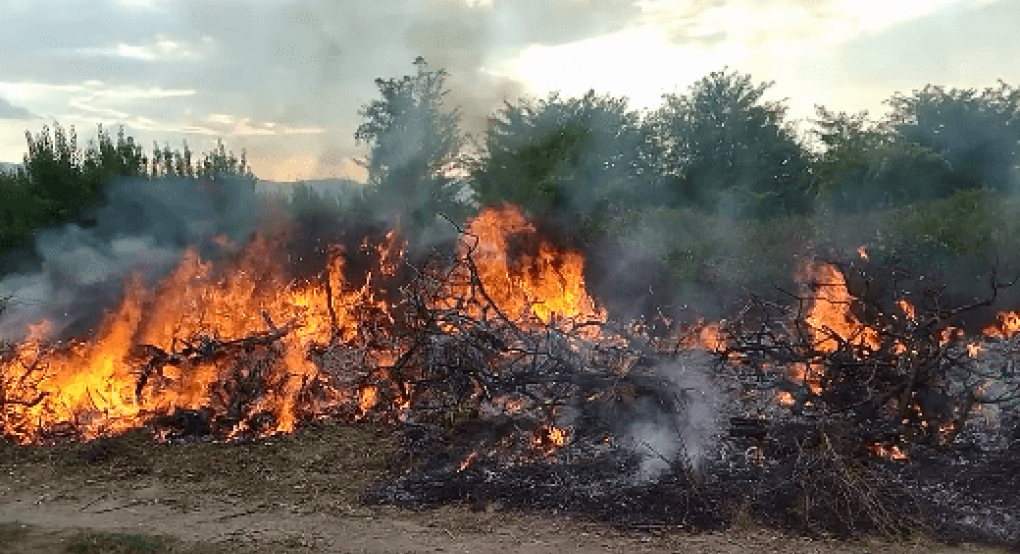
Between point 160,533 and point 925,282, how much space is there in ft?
40.5

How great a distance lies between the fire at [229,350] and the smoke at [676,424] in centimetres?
79

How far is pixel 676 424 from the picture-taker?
7211 mm

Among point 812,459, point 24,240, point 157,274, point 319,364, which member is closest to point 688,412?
point 812,459

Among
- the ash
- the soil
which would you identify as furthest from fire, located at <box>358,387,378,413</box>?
the ash

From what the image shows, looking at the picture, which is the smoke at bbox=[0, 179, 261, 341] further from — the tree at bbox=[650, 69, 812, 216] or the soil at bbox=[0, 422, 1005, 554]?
the tree at bbox=[650, 69, 812, 216]

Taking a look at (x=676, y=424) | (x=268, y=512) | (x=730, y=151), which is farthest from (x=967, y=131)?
(x=268, y=512)

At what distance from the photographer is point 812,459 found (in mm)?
6387

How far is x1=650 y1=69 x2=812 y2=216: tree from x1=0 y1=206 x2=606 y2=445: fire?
16944 millimetres

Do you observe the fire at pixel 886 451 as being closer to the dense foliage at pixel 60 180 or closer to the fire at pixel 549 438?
the fire at pixel 549 438

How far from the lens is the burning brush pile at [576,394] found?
21.0ft

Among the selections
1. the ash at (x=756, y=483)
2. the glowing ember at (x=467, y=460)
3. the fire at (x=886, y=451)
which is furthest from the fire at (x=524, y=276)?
the fire at (x=886, y=451)

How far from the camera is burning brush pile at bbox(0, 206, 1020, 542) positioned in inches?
252

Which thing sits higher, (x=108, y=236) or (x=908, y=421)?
(x=108, y=236)

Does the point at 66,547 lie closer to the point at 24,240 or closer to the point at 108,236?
the point at 108,236
